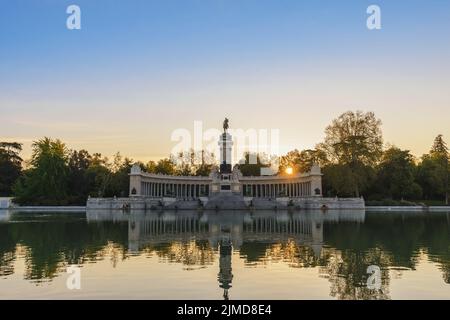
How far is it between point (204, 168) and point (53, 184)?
118ft

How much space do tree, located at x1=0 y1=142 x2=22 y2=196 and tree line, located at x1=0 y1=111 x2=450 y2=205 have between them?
0.59 metres

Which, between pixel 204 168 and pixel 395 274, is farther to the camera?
pixel 204 168

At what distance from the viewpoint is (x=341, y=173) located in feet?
240

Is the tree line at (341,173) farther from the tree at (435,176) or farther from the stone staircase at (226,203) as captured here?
the stone staircase at (226,203)

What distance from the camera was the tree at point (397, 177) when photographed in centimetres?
7994

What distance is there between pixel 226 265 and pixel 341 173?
5817 cm

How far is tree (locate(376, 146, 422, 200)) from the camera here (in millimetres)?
79938

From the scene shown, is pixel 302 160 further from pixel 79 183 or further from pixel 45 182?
pixel 45 182

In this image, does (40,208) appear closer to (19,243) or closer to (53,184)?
(53,184)

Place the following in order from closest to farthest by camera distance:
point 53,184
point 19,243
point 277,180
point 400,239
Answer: point 19,243
point 400,239
point 53,184
point 277,180

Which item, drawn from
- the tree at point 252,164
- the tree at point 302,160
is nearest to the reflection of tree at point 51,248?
the tree at point 302,160

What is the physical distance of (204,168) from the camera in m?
107

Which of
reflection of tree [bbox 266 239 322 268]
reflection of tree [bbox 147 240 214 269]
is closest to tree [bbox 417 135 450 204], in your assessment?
reflection of tree [bbox 266 239 322 268]
